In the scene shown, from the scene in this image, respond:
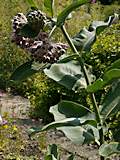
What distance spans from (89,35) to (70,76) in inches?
6.5

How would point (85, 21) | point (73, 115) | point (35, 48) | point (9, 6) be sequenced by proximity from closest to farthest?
point (35, 48), point (73, 115), point (9, 6), point (85, 21)

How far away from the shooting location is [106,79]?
148 centimetres

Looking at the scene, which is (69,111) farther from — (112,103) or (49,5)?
(49,5)

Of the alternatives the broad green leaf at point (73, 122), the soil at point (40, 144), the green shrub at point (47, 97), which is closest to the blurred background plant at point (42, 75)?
the green shrub at point (47, 97)

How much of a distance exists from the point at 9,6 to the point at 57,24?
8542 mm

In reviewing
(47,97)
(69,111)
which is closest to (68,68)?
(69,111)

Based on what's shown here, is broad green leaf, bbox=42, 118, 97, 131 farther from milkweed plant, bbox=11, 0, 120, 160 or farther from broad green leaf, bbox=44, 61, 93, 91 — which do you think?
broad green leaf, bbox=44, 61, 93, 91

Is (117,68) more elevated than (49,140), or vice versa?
(117,68)

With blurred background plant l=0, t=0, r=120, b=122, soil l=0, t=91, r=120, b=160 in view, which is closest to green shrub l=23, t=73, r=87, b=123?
blurred background plant l=0, t=0, r=120, b=122

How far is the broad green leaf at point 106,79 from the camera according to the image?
1.44 metres

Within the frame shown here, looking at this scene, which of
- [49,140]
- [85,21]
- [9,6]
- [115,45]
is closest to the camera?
[49,140]

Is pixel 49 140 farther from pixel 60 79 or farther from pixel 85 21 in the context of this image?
pixel 85 21

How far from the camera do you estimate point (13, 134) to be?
5262 millimetres

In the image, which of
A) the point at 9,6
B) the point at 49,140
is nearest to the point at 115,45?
the point at 49,140
